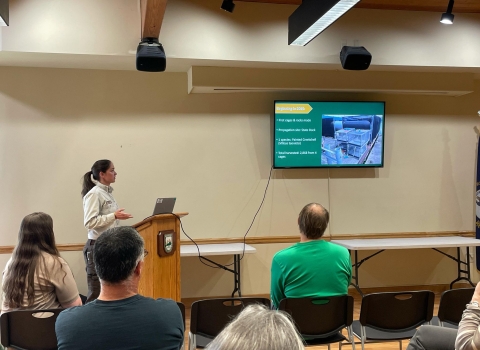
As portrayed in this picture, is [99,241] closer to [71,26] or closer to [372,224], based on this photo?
[71,26]

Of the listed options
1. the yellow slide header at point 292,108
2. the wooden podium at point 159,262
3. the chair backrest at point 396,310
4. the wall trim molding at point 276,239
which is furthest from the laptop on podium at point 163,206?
the yellow slide header at point 292,108

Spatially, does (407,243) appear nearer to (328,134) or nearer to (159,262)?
(328,134)

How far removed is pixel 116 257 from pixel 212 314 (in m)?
1.20

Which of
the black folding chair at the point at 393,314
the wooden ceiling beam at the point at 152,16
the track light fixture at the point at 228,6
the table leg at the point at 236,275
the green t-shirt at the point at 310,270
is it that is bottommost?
the table leg at the point at 236,275

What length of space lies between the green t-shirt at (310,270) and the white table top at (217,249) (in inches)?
79.0

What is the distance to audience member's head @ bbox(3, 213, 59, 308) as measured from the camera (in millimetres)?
2727

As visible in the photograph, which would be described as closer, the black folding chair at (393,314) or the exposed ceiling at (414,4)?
the black folding chair at (393,314)

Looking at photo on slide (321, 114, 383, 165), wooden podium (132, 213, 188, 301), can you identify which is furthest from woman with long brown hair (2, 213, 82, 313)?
photo on slide (321, 114, 383, 165)

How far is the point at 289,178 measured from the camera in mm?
5797

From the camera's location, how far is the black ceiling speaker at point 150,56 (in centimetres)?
422

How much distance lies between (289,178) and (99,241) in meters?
4.10

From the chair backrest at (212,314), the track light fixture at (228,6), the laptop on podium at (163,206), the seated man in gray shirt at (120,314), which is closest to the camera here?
the seated man in gray shirt at (120,314)

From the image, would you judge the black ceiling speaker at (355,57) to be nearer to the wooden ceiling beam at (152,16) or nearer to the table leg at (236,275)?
the wooden ceiling beam at (152,16)

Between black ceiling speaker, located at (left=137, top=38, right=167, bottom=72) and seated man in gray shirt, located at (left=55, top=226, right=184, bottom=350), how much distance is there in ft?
8.65
